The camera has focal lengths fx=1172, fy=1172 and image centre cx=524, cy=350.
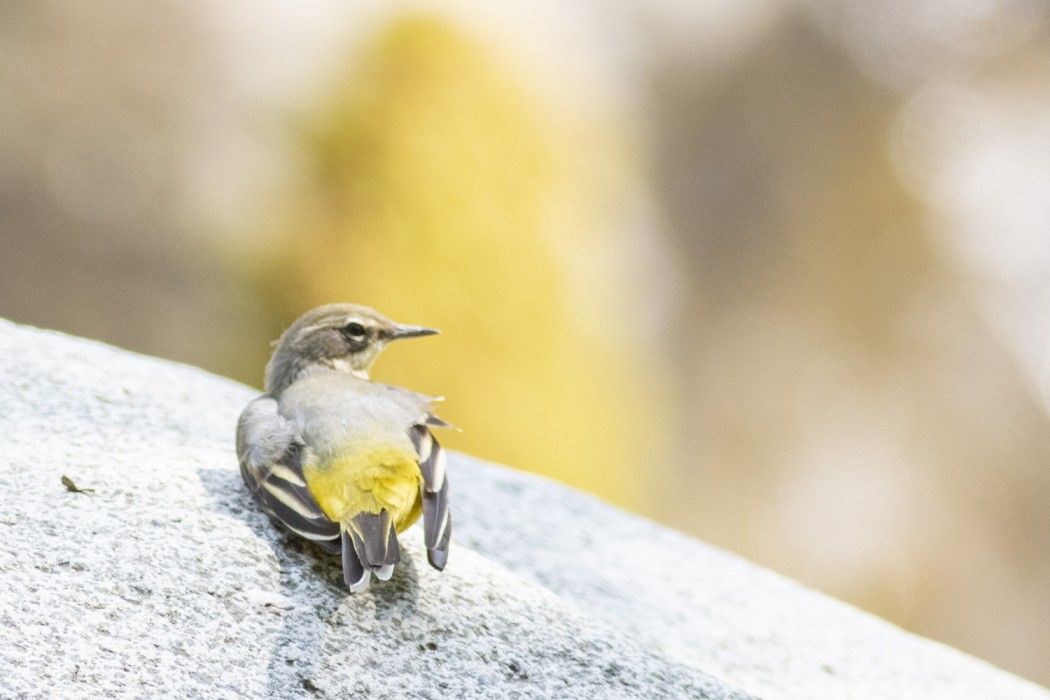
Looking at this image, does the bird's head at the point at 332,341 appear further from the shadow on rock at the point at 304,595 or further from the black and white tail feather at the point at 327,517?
the shadow on rock at the point at 304,595

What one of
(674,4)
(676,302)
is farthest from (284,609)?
(674,4)

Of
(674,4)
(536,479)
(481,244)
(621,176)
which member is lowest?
(536,479)

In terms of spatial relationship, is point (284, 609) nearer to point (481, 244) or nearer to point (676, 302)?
point (481, 244)

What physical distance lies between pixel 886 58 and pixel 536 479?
11.0 m

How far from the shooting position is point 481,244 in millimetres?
11969

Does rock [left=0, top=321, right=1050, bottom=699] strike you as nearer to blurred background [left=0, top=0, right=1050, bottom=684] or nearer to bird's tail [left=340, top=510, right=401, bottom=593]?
bird's tail [left=340, top=510, right=401, bottom=593]

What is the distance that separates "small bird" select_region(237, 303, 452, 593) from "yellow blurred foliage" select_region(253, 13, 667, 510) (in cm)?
617

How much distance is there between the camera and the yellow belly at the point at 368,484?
3773mm

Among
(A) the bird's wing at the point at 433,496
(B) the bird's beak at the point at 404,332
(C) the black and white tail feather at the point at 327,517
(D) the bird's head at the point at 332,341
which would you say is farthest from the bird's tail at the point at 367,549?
(B) the bird's beak at the point at 404,332

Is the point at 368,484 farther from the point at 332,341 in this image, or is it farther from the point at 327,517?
the point at 332,341

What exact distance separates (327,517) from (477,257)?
826 centimetres

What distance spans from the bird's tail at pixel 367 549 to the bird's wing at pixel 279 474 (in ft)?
0.20

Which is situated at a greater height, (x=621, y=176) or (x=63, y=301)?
(x=621, y=176)

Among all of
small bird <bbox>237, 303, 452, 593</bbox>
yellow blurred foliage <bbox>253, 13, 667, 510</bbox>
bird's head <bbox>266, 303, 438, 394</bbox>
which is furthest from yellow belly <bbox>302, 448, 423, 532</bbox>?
yellow blurred foliage <bbox>253, 13, 667, 510</bbox>
